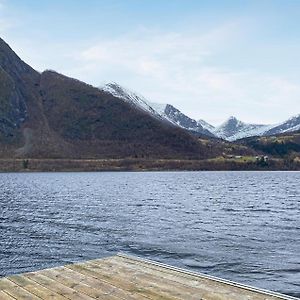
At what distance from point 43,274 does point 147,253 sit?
62.0ft

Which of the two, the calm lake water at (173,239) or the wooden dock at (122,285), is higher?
the wooden dock at (122,285)

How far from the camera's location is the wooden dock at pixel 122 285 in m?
12.5

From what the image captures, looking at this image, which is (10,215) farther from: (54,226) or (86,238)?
(86,238)

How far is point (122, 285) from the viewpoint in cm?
1365

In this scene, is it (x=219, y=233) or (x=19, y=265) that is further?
(x=219, y=233)

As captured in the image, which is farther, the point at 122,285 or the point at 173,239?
the point at 173,239

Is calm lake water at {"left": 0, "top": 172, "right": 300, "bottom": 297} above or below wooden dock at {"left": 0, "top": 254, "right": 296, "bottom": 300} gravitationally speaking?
below

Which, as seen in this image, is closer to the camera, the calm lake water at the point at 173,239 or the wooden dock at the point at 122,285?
the wooden dock at the point at 122,285

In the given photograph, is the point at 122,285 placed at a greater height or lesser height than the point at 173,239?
greater

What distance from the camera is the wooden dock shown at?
12.5 metres

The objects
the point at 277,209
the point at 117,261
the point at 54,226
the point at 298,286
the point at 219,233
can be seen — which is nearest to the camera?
the point at 117,261

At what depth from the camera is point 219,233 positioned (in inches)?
1726

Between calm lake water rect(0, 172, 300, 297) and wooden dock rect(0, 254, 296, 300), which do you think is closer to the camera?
wooden dock rect(0, 254, 296, 300)

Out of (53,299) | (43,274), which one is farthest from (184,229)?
(53,299)
